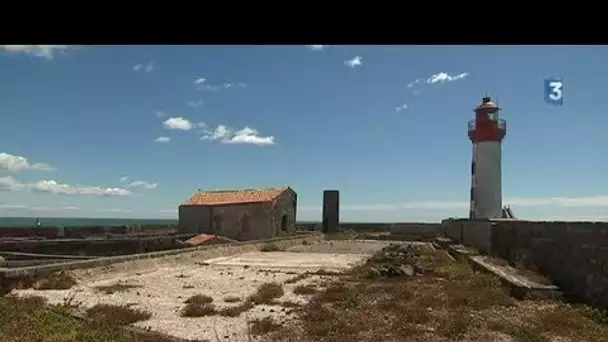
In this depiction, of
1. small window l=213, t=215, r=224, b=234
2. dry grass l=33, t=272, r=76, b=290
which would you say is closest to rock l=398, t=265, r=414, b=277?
dry grass l=33, t=272, r=76, b=290

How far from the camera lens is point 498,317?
29.4 ft

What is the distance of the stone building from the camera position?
109 feet

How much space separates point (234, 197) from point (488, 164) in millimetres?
16224

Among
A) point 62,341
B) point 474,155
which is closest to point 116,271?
point 62,341

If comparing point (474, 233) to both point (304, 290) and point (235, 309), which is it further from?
point (235, 309)

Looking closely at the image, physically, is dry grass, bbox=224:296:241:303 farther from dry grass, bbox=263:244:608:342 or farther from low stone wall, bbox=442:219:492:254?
low stone wall, bbox=442:219:492:254

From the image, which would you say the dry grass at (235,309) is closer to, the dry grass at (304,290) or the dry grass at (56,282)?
the dry grass at (304,290)

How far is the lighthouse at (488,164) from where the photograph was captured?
97.2 ft

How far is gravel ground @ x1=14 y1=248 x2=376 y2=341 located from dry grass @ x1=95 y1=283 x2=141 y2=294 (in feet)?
0.58

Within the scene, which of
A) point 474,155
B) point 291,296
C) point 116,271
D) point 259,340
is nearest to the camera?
point 259,340

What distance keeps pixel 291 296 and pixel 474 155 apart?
72.4ft
